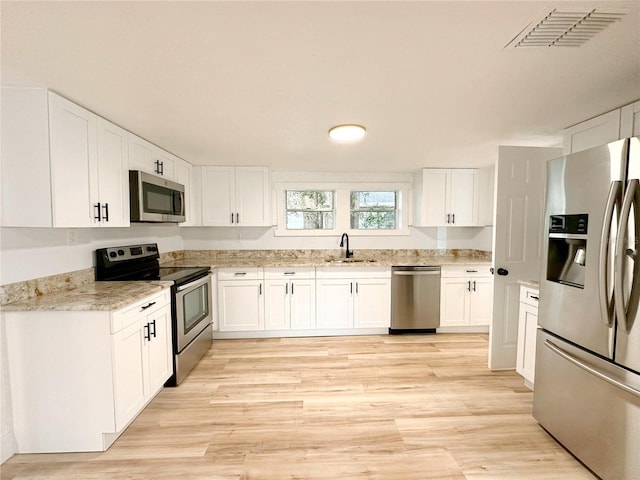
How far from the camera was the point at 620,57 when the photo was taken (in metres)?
1.38

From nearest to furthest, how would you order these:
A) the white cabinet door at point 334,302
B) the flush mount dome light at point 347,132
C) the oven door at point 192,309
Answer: the flush mount dome light at point 347,132 < the oven door at point 192,309 < the white cabinet door at point 334,302

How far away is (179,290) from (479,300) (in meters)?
3.58

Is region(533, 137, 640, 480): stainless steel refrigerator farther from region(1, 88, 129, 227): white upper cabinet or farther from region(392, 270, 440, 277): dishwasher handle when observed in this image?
region(1, 88, 129, 227): white upper cabinet

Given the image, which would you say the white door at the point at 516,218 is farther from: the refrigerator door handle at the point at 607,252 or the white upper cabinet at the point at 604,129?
the refrigerator door handle at the point at 607,252

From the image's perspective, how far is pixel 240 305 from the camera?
3.56m

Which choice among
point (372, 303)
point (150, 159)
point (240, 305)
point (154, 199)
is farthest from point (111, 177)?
point (372, 303)

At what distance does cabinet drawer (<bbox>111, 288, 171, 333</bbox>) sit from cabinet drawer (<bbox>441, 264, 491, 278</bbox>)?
3.18 meters

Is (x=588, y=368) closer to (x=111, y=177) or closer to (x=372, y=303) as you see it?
(x=372, y=303)

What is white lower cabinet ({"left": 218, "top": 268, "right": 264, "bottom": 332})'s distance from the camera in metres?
3.54

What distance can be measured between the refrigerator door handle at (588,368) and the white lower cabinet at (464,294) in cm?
180

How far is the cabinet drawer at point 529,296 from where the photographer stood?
225cm

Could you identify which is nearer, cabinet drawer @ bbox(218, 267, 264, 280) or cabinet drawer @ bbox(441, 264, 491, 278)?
cabinet drawer @ bbox(218, 267, 264, 280)

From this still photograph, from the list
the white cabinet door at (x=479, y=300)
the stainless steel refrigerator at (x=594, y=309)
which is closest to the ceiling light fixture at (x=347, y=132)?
the stainless steel refrigerator at (x=594, y=309)

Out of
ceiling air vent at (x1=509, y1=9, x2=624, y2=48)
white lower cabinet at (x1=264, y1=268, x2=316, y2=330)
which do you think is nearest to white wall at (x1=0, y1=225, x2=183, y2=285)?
white lower cabinet at (x1=264, y1=268, x2=316, y2=330)
